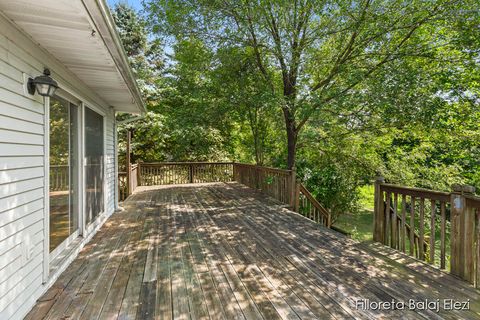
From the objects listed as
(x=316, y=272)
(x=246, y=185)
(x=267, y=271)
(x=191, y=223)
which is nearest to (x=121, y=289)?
(x=267, y=271)

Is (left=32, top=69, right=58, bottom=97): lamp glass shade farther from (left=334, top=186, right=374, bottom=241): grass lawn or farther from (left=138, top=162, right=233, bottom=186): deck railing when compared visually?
(left=334, top=186, right=374, bottom=241): grass lawn

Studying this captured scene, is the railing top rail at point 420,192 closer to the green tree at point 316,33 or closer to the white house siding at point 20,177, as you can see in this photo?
the green tree at point 316,33

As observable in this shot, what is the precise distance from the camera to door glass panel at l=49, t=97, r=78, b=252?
2709 mm

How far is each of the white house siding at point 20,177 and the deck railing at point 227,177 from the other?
4.68 m

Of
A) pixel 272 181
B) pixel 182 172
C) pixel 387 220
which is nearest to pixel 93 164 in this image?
pixel 272 181

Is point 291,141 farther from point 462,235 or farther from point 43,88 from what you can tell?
point 43,88

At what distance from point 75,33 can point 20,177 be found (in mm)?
1216

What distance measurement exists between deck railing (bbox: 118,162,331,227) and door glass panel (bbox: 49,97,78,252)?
167 inches

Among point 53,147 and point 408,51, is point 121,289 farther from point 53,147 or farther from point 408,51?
point 408,51

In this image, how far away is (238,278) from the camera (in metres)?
2.63

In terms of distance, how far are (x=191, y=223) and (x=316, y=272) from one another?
263 cm

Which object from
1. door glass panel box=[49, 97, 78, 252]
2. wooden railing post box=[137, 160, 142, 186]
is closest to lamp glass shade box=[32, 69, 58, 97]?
door glass panel box=[49, 97, 78, 252]

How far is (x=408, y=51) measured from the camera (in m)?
5.47

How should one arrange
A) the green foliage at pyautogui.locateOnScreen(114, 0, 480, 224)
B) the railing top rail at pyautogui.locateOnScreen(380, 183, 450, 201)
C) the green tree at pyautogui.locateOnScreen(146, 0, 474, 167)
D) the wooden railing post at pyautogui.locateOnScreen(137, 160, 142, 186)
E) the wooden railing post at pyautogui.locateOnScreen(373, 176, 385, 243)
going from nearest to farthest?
the railing top rail at pyautogui.locateOnScreen(380, 183, 450, 201)
the wooden railing post at pyautogui.locateOnScreen(373, 176, 385, 243)
the green foliage at pyautogui.locateOnScreen(114, 0, 480, 224)
the green tree at pyautogui.locateOnScreen(146, 0, 474, 167)
the wooden railing post at pyautogui.locateOnScreen(137, 160, 142, 186)
